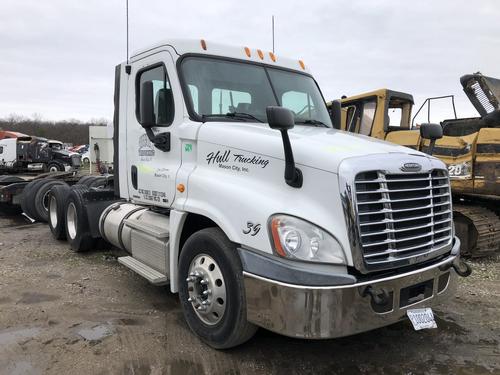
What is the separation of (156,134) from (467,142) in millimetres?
5176

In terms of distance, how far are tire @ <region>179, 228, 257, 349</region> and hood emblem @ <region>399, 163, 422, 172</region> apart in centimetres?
145

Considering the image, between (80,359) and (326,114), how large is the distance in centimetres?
350

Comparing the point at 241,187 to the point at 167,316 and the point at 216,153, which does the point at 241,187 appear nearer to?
the point at 216,153

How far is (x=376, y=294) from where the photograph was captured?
329 cm

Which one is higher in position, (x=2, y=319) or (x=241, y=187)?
(x=241, y=187)

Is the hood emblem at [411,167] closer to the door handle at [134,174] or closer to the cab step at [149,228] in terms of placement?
the cab step at [149,228]

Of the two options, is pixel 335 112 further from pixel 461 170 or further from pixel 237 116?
pixel 461 170

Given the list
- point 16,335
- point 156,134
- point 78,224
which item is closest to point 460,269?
point 156,134

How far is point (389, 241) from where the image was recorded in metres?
3.43

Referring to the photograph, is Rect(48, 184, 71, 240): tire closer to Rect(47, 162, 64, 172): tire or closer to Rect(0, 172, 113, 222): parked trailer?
Rect(0, 172, 113, 222): parked trailer

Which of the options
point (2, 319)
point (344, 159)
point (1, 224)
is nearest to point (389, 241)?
point (344, 159)

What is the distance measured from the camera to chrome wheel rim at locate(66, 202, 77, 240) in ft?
25.6

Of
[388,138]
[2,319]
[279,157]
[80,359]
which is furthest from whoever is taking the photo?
[388,138]

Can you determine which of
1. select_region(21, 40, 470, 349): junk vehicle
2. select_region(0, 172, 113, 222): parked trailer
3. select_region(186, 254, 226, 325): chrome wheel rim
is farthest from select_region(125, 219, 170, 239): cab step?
select_region(0, 172, 113, 222): parked trailer
